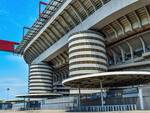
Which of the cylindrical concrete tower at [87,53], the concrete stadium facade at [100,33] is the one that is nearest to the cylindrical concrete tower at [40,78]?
the concrete stadium facade at [100,33]

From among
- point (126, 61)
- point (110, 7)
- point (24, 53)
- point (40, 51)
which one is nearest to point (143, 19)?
point (110, 7)

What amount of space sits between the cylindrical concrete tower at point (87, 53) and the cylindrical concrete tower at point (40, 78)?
132 feet

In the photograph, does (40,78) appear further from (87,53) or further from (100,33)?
(100,33)

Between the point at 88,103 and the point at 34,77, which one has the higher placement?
the point at 34,77

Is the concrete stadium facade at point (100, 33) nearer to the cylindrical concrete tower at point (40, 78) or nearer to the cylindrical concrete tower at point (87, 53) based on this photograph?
the cylindrical concrete tower at point (87, 53)

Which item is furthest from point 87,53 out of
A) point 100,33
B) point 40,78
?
point 40,78

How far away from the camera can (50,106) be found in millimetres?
81188

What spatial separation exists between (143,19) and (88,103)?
25.5 m

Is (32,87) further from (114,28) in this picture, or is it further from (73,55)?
(114,28)

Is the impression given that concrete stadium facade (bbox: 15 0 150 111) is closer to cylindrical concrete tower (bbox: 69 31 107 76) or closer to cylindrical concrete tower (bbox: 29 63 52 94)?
cylindrical concrete tower (bbox: 69 31 107 76)

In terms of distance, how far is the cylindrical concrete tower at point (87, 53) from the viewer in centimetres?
6544

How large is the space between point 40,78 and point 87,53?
45207 mm

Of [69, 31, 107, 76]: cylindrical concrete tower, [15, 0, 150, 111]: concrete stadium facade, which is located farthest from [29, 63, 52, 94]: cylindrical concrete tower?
[69, 31, 107, 76]: cylindrical concrete tower

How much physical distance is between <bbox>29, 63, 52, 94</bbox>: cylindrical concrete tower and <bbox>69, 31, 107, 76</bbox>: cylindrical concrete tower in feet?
132
